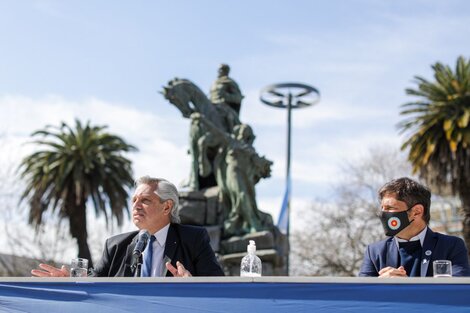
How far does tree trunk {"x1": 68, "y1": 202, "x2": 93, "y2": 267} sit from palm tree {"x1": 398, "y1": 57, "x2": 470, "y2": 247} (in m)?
11.2

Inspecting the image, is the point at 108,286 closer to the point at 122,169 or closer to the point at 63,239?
the point at 122,169

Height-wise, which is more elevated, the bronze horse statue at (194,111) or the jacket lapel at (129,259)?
the bronze horse statue at (194,111)

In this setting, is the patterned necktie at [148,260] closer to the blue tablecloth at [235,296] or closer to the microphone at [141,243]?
the microphone at [141,243]

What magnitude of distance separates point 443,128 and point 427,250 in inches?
944

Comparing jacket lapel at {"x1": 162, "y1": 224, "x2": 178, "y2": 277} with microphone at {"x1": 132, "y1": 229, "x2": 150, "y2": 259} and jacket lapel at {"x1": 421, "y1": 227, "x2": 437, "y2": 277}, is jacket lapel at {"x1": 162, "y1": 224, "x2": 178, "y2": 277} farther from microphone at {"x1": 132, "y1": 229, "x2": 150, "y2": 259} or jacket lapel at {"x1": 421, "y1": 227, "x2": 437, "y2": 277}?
jacket lapel at {"x1": 421, "y1": 227, "x2": 437, "y2": 277}

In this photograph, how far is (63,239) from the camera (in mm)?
33125

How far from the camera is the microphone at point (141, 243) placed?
188 inches

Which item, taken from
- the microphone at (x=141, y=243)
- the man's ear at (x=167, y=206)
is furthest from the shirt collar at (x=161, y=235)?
the microphone at (x=141, y=243)

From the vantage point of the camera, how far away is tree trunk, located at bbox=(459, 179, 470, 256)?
2609 centimetres

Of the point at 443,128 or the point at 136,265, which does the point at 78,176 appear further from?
the point at 136,265

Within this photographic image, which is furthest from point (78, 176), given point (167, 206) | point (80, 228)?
point (167, 206)

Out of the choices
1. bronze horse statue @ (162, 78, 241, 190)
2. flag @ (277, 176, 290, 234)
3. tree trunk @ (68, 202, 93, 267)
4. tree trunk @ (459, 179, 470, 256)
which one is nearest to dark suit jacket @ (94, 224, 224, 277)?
bronze horse statue @ (162, 78, 241, 190)

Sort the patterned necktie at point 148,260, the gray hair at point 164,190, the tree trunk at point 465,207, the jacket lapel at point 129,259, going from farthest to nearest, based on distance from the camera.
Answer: the tree trunk at point 465,207 < the gray hair at point 164,190 < the jacket lapel at point 129,259 < the patterned necktie at point 148,260

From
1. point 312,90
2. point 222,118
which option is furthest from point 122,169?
point 222,118
